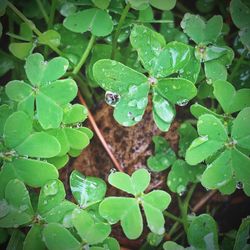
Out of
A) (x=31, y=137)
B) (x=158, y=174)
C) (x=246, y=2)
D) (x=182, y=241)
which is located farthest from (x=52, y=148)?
(x=246, y=2)

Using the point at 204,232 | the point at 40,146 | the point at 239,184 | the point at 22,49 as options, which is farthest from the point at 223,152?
the point at 22,49

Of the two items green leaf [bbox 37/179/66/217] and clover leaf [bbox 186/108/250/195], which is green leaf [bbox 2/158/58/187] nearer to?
green leaf [bbox 37/179/66/217]

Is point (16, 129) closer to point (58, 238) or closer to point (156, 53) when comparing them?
point (58, 238)

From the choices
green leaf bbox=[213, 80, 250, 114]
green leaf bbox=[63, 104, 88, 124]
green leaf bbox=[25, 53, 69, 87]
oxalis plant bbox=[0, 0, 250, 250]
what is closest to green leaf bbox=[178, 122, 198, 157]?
oxalis plant bbox=[0, 0, 250, 250]

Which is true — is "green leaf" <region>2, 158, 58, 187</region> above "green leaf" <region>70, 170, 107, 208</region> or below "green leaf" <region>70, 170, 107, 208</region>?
above

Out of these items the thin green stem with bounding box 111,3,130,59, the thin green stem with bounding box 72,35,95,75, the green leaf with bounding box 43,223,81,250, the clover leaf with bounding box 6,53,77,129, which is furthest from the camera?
the thin green stem with bounding box 72,35,95,75

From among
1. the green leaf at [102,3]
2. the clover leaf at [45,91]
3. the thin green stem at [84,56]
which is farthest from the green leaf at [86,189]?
the green leaf at [102,3]

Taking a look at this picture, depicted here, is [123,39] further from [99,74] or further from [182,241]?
[182,241]
